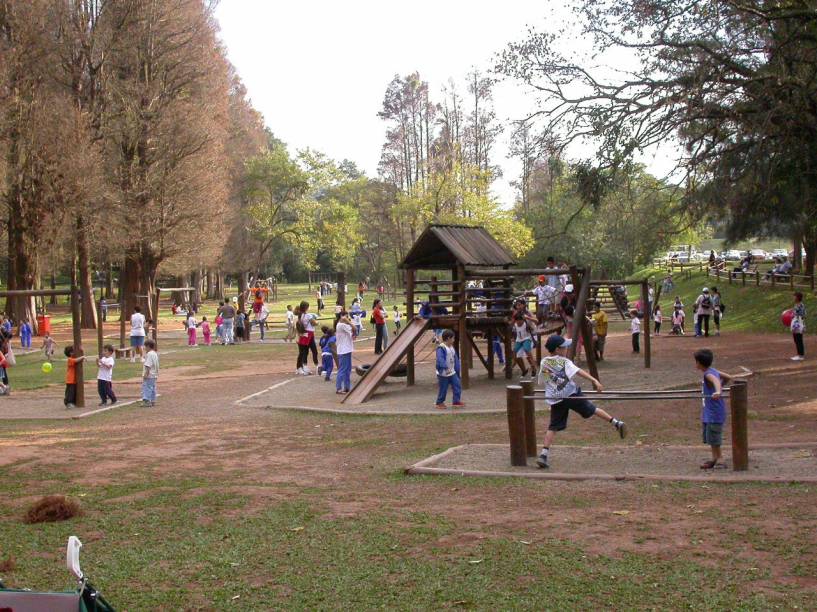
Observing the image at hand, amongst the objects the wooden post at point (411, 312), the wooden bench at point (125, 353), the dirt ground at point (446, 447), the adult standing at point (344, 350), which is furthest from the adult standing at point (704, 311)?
the wooden bench at point (125, 353)

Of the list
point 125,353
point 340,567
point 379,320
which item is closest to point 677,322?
point 379,320

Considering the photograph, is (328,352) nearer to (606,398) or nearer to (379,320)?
(379,320)

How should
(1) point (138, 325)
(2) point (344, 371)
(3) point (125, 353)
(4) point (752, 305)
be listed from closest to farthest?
(2) point (344, 371) < (1) point (138, 325) < (3) point (125, 353) < (4) point (752, 305)

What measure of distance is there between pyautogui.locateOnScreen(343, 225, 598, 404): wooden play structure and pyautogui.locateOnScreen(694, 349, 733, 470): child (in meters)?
7.78

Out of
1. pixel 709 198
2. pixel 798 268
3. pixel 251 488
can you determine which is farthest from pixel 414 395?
pixel 798 268

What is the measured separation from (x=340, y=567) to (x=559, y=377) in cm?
449

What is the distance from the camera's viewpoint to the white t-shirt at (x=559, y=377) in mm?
10492

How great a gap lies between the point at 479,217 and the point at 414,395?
3764 centimetres

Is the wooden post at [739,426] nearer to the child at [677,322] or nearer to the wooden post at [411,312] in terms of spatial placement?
the wooden post at [411,312]

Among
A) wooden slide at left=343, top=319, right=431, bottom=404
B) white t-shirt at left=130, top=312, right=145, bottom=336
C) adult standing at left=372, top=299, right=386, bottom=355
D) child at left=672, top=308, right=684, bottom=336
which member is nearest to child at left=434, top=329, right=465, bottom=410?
wooden slide at left=343, top=319, right=431, bottom=404

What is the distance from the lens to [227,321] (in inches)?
1427

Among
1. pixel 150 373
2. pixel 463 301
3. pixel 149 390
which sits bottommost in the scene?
pixel 149 390

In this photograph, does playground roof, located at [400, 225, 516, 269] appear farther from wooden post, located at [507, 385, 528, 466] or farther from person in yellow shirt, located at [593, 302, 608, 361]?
wooden post, located at [507, 385, 528, 466]

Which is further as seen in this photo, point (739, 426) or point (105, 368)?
point (105, 368)
